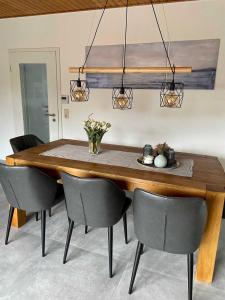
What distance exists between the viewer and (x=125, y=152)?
2584mm

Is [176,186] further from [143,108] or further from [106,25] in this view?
[106,25]

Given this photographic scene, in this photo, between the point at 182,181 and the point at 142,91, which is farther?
the point at 142,91

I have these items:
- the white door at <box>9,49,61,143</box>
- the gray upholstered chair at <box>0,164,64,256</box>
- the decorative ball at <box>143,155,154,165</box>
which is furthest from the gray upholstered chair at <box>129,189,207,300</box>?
the white door at <box>9,49,61,143</box>

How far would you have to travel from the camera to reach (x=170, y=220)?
1.52m

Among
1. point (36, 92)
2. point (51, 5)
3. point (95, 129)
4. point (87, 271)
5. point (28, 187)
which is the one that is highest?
point (51, 5)

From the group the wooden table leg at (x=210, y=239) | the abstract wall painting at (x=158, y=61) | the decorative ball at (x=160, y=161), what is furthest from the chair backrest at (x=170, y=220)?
the abstract wall painting at (x=158, y=61)

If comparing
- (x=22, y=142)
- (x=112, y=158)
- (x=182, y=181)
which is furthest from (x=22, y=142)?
(x=182, y=181)

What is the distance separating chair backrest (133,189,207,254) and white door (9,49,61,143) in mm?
2716

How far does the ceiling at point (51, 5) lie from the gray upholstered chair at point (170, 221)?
2.61 m

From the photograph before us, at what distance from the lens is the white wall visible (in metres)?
2.96

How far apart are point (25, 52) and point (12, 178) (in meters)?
2.67

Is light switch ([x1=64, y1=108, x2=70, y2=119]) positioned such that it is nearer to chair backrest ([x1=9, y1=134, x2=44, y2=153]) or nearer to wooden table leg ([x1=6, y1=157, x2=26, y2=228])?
chair backrest ([x1=9, y1=134, x2=44, y2=153])

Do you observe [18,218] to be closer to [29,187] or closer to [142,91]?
[29,187]

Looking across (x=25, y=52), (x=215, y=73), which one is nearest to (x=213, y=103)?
(x=215, y=73)
